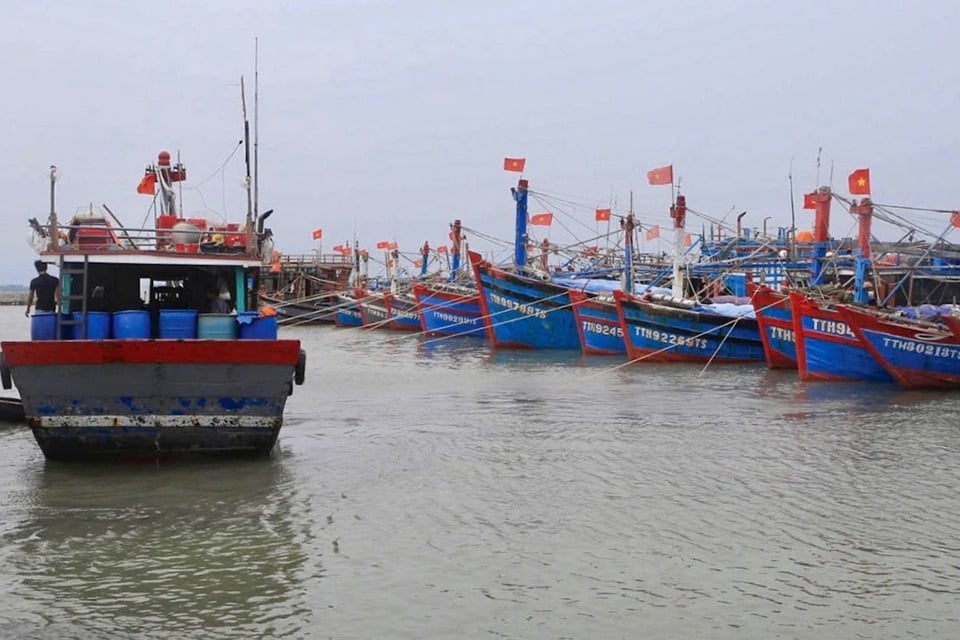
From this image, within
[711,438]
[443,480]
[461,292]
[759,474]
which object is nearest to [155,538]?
[443,480]

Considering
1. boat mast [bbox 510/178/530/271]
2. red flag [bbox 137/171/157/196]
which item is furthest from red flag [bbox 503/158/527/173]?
red flag [bbox 137/171/157/196]

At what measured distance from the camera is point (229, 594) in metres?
8.28

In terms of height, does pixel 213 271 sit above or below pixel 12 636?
above

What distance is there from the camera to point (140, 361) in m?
12.0

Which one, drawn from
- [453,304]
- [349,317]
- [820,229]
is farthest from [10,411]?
[349,317]

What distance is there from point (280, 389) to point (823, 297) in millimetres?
15596

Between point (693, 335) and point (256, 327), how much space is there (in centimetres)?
1929

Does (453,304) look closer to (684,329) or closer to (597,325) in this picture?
(597,325)

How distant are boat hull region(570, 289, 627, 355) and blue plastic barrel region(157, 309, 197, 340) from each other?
21.2 m

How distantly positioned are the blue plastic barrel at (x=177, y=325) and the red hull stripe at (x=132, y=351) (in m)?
0.58

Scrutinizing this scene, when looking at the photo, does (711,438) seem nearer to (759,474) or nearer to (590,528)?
(759,474)

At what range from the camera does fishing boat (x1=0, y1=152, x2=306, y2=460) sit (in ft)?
39.4

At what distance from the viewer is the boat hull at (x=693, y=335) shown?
3011cm

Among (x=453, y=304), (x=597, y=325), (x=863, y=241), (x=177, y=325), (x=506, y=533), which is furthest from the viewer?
(x=453, y=304)
